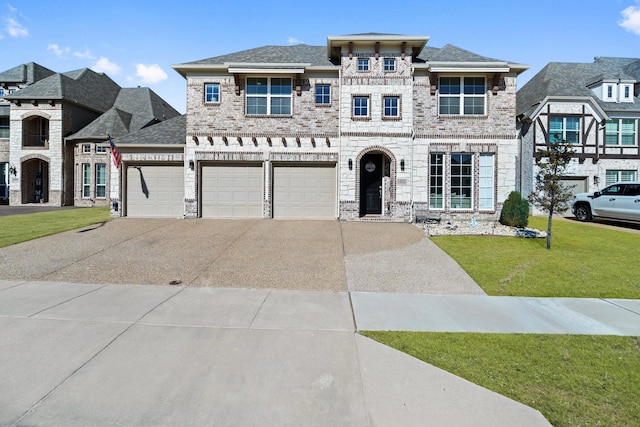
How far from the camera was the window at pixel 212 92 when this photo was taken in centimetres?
1566

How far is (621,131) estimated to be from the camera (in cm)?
1980

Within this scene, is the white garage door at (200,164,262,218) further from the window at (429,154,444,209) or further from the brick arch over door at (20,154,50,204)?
the brick arch over door at (20,154,50,204)

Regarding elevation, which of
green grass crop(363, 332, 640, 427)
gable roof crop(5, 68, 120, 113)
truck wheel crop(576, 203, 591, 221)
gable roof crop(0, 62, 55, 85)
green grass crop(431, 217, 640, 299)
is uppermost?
gable roof crop(0, 62, 55, 85)

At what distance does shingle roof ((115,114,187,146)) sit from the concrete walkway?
11.8 m

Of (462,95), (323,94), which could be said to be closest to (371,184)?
(323,94)

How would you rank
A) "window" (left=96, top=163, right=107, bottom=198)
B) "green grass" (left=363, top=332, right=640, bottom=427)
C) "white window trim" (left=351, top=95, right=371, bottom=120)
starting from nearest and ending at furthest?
"green grass" (left=363, top=332, right=640, bottom=427), "white window trim" (left=351, top=95, right=371, bottom=120), "window" (left=96, top=163, right=107, bottom=198)

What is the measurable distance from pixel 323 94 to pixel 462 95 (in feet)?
20.6

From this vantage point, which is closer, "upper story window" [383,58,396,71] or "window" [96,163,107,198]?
"upper story window" [383,58,396,71]

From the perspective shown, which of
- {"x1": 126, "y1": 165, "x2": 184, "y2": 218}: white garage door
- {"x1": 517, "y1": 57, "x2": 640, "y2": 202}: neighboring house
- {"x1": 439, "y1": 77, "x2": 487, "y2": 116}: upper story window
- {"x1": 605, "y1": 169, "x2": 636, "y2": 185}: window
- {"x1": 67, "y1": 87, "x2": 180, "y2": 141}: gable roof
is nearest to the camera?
{"x1": 439, "y1": 77, "x2": 487, "y2": 116}: upper story window

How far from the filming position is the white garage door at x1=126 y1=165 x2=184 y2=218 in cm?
1605

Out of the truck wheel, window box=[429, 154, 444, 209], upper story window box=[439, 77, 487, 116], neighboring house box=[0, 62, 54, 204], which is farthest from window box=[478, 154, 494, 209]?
neighboring house box=[0, 62, 54, 204]

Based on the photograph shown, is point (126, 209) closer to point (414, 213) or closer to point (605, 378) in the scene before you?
point (414, 213)

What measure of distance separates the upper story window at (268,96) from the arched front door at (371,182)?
4.35 metres

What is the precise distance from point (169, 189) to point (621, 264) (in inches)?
657
